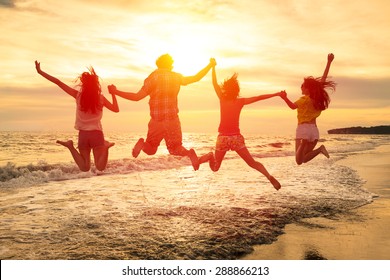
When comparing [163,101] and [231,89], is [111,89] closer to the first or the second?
[163,101]

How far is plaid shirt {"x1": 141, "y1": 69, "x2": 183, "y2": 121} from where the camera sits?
793 cm

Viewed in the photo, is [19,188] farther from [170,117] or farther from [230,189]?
[170,117]

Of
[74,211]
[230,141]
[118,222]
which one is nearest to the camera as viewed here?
[230,141]

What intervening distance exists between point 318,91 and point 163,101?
341 cm

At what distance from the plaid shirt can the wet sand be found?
316 cm

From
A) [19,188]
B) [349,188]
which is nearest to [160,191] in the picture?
[19,188]

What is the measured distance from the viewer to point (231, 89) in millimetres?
8414

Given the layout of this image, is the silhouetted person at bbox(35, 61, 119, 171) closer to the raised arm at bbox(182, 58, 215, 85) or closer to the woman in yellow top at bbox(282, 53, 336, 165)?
the raised arm at bbox(182, 58, 215, 85)

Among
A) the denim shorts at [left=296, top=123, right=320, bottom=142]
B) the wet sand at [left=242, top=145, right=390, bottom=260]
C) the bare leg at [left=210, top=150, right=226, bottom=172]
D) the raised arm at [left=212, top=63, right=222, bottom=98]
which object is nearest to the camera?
the wet sand at [left=242, top=145, right=390, bottom=260]

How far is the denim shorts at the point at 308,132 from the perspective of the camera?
9.30m

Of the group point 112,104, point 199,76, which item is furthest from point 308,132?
point 112,104

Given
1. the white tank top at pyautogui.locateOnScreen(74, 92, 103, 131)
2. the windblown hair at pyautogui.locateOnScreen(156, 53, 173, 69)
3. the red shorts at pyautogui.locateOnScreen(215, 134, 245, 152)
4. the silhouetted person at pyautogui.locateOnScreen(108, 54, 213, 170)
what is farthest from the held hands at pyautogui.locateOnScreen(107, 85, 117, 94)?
the red shorts at pyautogui.locateOnScreen(215, 134, 245, 152)
